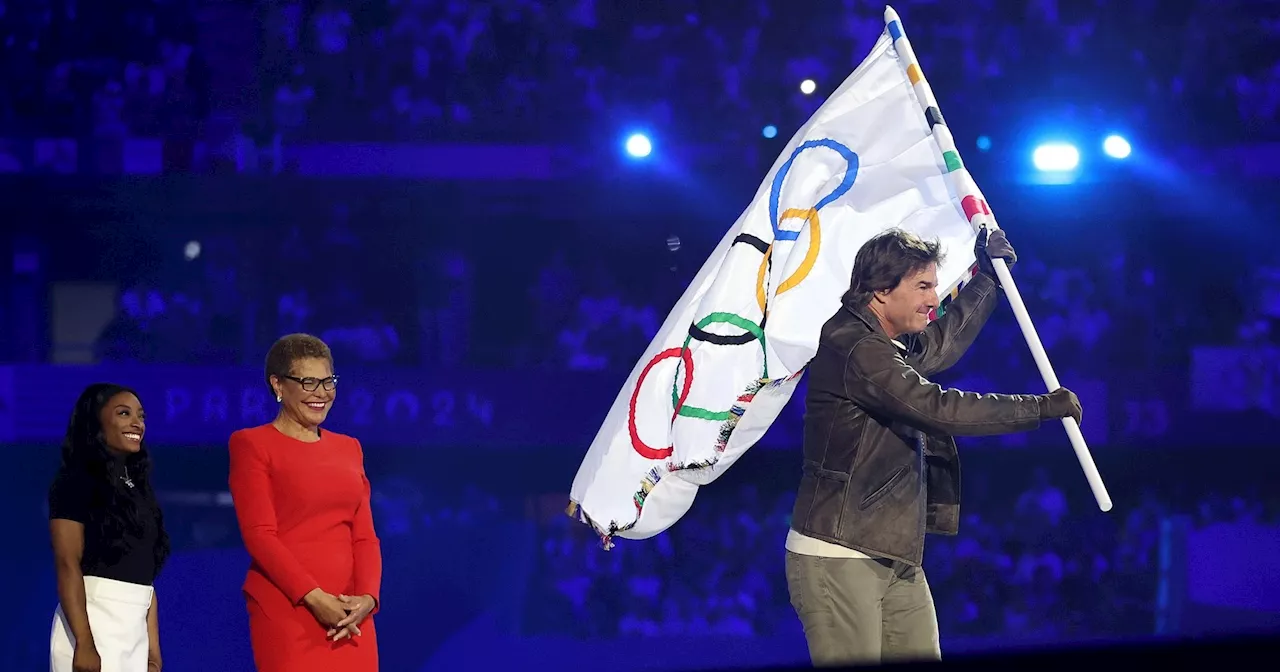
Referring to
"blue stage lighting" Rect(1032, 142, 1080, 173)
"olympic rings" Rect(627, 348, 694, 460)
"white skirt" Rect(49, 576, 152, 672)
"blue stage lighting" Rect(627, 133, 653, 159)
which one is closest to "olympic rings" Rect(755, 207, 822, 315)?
"olympic rings" Rect(627, 348, 694, 460)

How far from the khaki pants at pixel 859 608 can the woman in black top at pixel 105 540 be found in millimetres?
1459

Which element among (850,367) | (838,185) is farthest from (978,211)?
(850,367)

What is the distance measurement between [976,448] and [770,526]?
52.6 inches

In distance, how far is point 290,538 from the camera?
276 centimetres

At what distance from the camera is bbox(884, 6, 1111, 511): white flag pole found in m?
2.66

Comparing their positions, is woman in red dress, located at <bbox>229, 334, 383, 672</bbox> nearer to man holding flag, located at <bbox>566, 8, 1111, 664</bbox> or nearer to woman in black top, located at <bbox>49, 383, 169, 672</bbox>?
woman in black top, located at <bbox>49, 383, 169, 672</bbox>

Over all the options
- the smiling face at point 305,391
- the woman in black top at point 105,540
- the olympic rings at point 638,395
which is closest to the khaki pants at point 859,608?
the olympic rings at point 638,395

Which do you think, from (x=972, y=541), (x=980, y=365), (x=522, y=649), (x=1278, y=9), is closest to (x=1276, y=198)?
(x=1278, y=9)

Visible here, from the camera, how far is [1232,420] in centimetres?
738

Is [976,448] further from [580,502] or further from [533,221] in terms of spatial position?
[580,502]

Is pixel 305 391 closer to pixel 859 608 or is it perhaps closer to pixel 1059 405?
pixel 859 608

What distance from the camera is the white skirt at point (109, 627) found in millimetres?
2812

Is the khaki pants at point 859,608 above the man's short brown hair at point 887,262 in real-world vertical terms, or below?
below

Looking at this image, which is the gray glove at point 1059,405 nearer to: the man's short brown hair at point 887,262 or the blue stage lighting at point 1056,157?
the man's short brown hair at point 887,262
